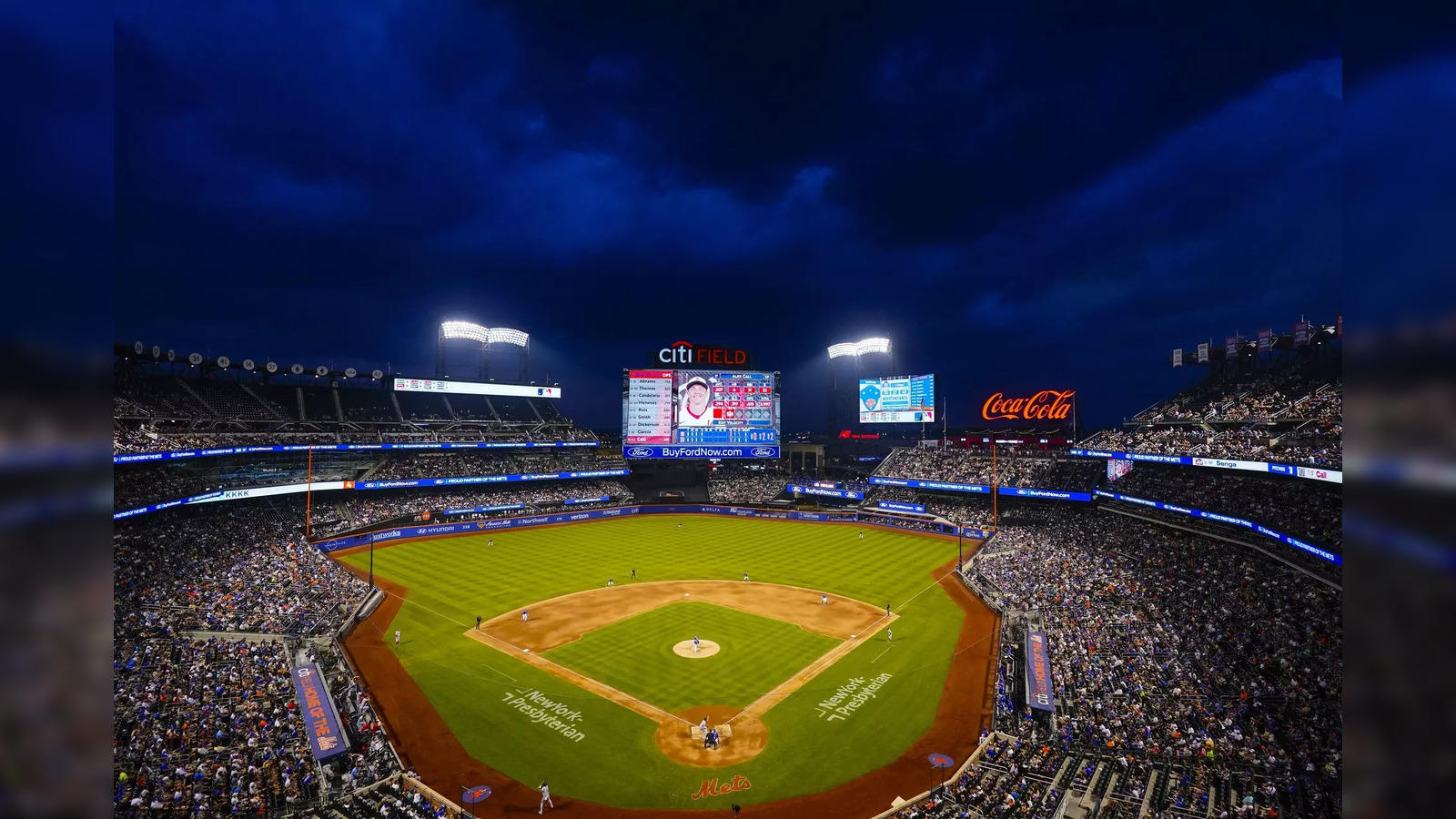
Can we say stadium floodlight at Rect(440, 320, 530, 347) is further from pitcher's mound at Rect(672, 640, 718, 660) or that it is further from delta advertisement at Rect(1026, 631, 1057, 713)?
delta advertisement at Rect(1026, 631, 1057, 713)

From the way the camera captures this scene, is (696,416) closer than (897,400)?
Yes

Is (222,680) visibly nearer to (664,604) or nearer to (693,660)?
(693,660)

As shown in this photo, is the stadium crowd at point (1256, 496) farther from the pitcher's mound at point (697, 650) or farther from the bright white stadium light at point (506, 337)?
the bright white stadium light at point (506, 337)

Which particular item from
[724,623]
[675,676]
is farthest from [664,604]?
[675,676]

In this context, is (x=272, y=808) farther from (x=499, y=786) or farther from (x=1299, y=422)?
(x=1299, y=422)
